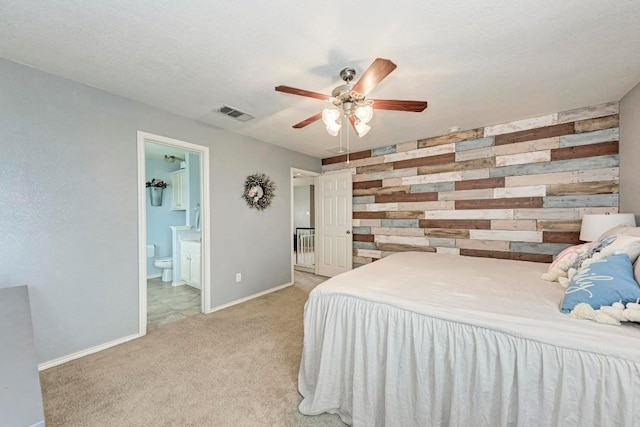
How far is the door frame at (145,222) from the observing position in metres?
2.57

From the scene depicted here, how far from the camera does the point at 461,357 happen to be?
1207 millimetres

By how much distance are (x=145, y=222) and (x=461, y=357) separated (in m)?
2.90

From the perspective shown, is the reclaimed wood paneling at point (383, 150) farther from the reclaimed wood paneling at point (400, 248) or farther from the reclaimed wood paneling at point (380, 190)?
the reclaimed wood paneling at point (400, 248)

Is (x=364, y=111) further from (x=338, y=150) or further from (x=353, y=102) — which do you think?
(x=338, y=150)

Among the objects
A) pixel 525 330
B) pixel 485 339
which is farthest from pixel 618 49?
pixel 485 339

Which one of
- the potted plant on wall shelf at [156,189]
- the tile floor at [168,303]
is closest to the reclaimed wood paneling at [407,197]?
the tile floor at [168,303]

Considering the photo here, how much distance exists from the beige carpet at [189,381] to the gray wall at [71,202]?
0.39m

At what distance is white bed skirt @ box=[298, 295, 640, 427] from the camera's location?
0.98m

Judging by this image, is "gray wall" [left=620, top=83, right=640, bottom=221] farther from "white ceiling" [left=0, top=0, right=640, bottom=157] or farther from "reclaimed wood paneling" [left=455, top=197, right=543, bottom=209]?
"reclaimed wood paneling" [left=455, top=197, right=543, bottom=209]

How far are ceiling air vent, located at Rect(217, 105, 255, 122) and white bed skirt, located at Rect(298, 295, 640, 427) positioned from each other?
225 centimetres

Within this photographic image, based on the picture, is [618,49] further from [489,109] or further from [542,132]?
[542,132]

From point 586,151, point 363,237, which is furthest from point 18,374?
point 586,151

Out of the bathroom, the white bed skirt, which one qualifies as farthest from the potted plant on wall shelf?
the white bed skirt

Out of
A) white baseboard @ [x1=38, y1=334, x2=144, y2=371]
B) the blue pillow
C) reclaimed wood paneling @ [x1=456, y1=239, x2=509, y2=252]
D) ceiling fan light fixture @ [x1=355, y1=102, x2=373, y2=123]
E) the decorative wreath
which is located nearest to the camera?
the blue pillow
